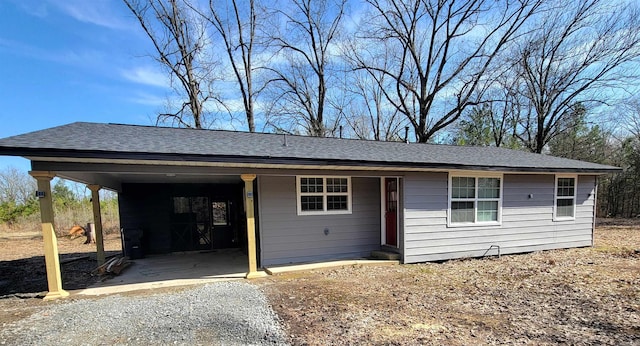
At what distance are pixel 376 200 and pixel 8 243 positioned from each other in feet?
46.6

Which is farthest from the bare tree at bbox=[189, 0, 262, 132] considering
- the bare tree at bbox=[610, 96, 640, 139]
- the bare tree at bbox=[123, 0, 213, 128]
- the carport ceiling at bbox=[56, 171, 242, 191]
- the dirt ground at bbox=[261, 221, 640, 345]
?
the bare tree at bbox=[610, 96, 640, 139]

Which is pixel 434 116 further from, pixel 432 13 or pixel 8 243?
pixel 8 243

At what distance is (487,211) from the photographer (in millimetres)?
7496

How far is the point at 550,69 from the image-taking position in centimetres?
1609

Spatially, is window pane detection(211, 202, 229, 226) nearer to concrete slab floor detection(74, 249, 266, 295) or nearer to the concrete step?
concrete slab floor detection(74, 249, 266, 295)

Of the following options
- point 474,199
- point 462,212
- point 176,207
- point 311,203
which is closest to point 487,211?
point 474,199

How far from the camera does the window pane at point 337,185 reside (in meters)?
7.09

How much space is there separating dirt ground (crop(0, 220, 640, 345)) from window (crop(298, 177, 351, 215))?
4.73ft

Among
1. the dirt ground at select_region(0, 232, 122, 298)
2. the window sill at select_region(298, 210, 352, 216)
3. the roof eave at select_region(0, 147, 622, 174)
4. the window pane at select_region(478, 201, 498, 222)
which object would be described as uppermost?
the roof eave at select_region(0, 147, 622, 174)

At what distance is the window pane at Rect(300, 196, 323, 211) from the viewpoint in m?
6.85

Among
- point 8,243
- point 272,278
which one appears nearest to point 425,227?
point 272,278

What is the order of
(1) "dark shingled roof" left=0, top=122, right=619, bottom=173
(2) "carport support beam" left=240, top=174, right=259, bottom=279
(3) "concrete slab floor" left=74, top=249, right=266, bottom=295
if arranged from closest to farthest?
(1) "dark shingled roof" left=0, top=122, right=619, bottom=173 → (3) "concrete slab floor" left=74, top=249, right=266, bottom=295 → (2) "carport support beam" left=240, top=174, right=259, bottom=279

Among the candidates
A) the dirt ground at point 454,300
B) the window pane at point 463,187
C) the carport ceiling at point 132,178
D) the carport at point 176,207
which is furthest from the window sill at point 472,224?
the carport ceiling at point 132,178

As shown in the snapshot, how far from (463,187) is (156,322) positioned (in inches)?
272
